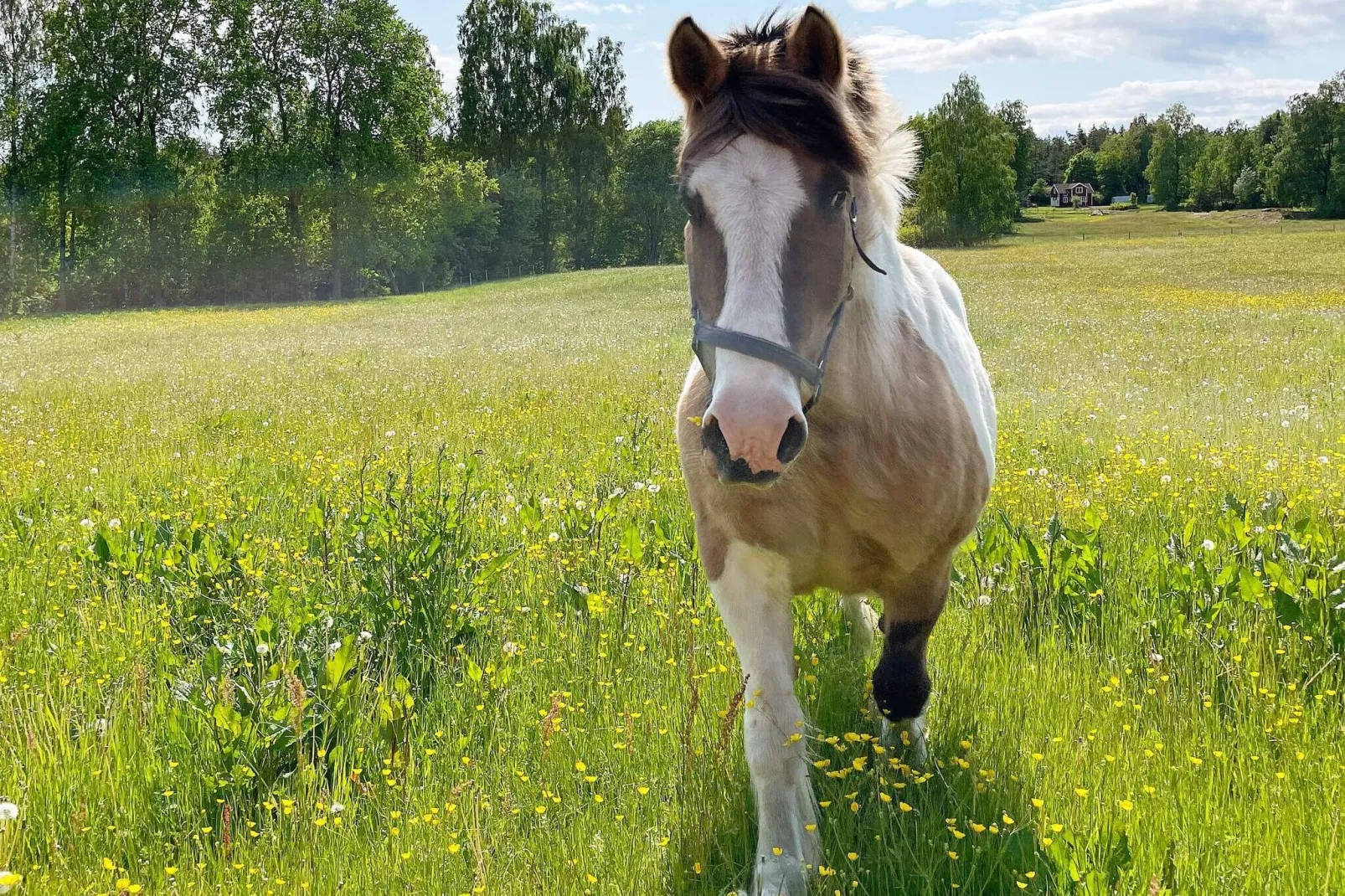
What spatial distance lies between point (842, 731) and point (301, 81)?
54.5m

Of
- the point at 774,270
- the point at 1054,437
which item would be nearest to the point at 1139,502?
the point at 1054,437

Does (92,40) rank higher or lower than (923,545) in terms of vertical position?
higher

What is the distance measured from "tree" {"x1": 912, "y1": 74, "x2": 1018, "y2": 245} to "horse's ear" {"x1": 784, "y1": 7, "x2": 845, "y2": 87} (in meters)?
71.6

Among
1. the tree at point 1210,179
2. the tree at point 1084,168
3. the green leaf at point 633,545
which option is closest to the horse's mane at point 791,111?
the green leaf at point 633,545

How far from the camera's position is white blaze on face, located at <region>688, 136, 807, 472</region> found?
2.26 meters

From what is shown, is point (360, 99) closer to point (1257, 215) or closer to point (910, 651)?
point (910, 651)

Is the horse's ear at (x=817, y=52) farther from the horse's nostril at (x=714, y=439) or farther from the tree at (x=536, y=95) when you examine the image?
the tree at (x=536, y=95)

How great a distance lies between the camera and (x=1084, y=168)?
557ft

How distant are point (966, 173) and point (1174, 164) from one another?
76.6m

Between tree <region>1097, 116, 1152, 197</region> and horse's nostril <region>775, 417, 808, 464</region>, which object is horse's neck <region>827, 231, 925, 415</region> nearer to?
horse's nostril <region>775, 417, 808, 464</region>

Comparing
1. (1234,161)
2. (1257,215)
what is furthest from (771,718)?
(1234,161)

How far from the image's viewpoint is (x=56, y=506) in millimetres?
6055

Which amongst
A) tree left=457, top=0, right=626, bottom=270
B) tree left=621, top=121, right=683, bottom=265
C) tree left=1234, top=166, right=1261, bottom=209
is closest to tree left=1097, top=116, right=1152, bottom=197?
tree left=1234, top=166, right=1261, bottom=209

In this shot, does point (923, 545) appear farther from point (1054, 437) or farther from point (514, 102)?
point (514, 102)
